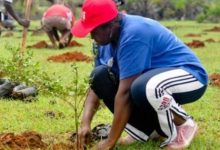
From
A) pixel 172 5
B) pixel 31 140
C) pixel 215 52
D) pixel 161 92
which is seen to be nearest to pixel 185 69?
pixel 161 92

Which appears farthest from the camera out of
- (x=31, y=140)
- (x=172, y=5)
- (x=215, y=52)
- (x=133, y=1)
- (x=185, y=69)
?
(x=172, y=5)

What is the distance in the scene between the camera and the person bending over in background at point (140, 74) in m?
4.46

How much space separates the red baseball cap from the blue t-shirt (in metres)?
0.19

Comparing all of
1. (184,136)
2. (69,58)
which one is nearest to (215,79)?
(69,58)

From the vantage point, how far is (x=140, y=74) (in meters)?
4.56

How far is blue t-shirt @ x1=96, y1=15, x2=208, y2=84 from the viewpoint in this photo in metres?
4.45

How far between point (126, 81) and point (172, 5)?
42.5m

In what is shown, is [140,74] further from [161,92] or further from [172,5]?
[172,5]

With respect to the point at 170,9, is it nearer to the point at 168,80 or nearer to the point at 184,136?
the point at 184,136

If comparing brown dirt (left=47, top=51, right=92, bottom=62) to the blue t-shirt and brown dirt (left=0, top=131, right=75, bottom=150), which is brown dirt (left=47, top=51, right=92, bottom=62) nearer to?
brown dirt (left=0, top=131, right=75, bottom=150)

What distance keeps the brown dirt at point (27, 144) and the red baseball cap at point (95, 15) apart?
44.3 inches

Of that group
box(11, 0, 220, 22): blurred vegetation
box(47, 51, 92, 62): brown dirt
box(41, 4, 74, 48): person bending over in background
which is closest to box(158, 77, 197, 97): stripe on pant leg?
box(47, 51, 92, 62): brown dirt

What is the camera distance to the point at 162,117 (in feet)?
15.3

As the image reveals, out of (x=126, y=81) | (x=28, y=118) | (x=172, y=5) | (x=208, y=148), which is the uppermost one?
(x=126, y=81)
